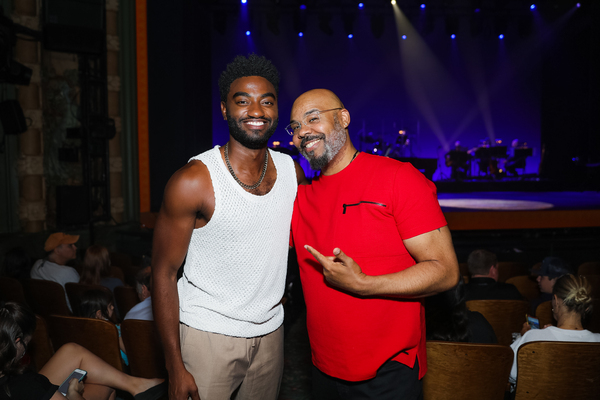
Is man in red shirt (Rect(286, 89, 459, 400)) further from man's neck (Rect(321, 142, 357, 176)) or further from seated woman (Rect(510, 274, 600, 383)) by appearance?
seated woman (Rect(510, 274, 600, 383))

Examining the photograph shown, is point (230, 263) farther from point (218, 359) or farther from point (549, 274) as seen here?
point (549, 274)

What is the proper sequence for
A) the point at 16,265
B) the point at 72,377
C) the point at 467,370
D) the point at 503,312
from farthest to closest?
the point at 16,265, the point at 503,312, the point at 72,377, the point at 467,370

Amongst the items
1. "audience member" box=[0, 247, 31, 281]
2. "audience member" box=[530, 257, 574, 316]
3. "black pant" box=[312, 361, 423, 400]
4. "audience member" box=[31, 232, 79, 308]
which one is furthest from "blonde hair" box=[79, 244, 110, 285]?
"audience member" box=[530, 257, 574, 316]

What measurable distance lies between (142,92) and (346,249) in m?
8.59

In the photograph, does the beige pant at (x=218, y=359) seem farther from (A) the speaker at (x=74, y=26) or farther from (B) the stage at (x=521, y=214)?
(A) the speaker at (x=74, y=26)

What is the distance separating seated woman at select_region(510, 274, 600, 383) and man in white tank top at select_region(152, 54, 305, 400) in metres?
1.57

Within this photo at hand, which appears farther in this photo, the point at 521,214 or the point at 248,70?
the point at 521,214

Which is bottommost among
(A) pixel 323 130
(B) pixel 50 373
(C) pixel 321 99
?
(B) pixel 50 373

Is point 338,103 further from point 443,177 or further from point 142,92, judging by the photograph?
point 443,177

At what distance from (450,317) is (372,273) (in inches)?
41.2

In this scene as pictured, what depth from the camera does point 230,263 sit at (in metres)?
1.67

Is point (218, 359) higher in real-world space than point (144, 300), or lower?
higher

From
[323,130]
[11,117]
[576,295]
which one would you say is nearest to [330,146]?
[323,130]

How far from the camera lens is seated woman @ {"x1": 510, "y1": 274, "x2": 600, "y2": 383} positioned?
7.90ft
